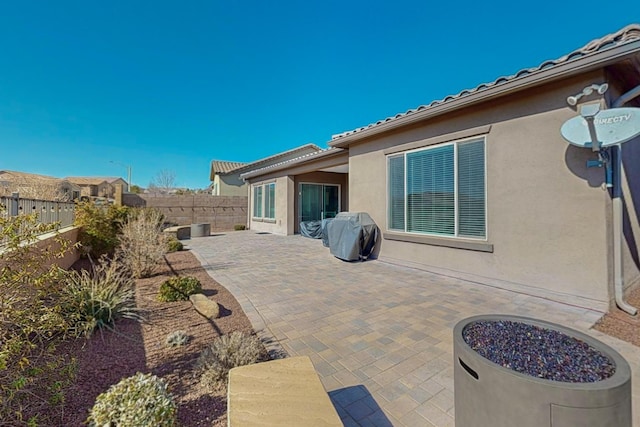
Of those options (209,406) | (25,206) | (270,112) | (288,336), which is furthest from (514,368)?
(270,112)

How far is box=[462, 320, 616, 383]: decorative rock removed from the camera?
1353 millimetres

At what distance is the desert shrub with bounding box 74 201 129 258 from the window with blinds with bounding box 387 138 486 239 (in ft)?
25.3

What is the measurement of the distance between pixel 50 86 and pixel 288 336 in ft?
50.3

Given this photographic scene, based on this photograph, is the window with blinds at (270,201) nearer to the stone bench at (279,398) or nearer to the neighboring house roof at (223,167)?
the neighboring house roof at (223,167)

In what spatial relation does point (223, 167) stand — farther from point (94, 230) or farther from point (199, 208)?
point (94, 230)

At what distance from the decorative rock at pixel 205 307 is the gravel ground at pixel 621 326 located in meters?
5.02

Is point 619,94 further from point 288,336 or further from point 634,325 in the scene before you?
point 288,336

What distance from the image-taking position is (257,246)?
10117mm

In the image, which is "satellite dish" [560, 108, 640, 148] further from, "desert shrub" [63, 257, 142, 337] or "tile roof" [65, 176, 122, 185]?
"tile roof" [65, 176, 122, 185]

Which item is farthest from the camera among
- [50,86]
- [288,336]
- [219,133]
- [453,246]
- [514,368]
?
[219,133]

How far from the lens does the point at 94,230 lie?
733 centimetres

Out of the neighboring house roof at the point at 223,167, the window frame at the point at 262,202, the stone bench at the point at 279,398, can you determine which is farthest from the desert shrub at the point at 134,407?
the neighboring house roof at the point at 223,167

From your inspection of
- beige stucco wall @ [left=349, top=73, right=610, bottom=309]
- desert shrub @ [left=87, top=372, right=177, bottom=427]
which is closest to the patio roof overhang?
Result: beige stucco wall @ [left=349, top=73, right=610, bottom=309]

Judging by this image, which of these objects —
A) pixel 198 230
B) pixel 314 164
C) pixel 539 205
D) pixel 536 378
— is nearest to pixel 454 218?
pixel 539 205
